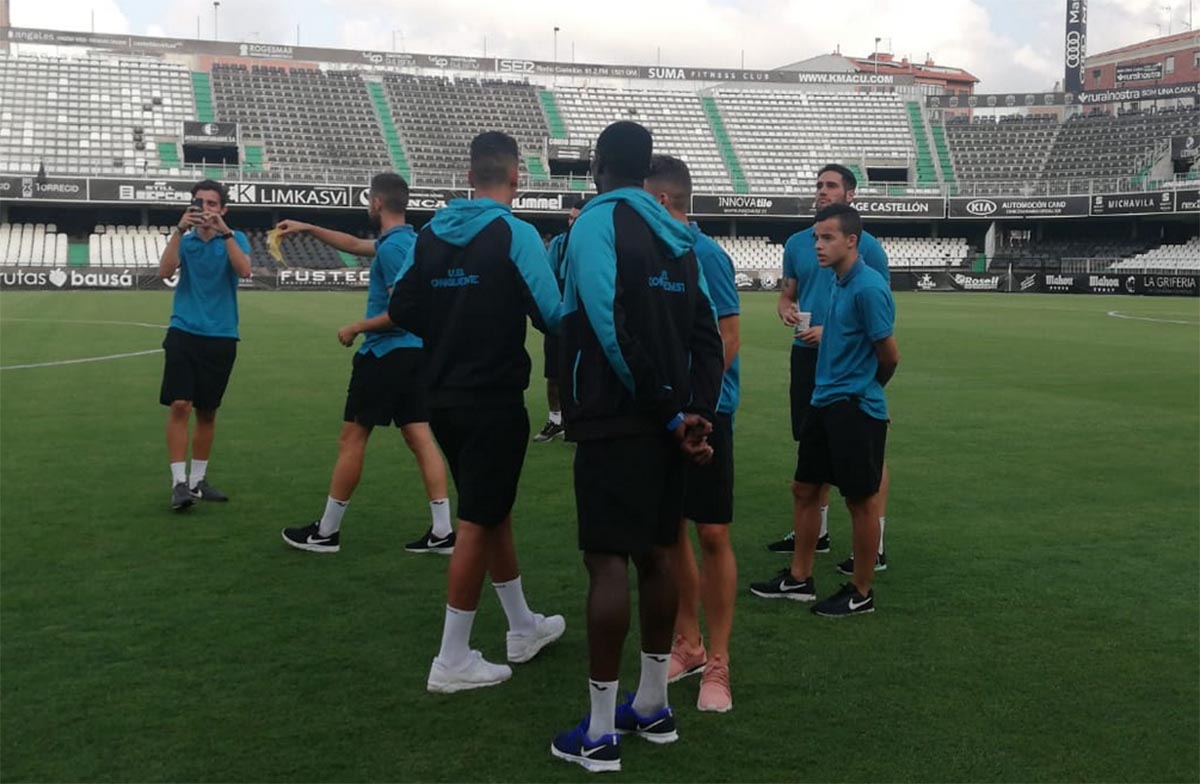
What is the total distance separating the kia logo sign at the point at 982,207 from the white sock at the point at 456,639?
5802cm

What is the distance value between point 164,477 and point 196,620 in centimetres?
390

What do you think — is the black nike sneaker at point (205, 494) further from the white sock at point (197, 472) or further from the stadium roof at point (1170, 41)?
the stadium roof at point (1170, 41)

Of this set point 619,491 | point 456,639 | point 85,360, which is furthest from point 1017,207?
point 619,491

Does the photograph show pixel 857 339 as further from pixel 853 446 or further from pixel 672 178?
pixel 672 178

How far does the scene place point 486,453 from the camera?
15.7 feet

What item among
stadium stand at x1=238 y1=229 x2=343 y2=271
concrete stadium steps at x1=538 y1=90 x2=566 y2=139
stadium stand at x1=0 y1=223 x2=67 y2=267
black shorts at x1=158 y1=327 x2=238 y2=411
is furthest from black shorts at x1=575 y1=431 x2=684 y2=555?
concrete stadium steps at x1=538 y1=90 x2=566 y2=139

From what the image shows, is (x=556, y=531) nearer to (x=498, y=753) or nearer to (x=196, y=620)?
(x=196, y=620)

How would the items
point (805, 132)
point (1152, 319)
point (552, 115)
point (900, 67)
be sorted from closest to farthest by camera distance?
point (1152, 319)
point (552, 115)
point (805, 132)
point (900, 67)

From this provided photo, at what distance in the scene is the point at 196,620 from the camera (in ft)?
18.4

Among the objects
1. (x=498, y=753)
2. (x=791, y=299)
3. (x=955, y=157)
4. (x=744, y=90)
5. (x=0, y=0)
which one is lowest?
(x=498, y=753)

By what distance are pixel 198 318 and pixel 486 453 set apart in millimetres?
3969

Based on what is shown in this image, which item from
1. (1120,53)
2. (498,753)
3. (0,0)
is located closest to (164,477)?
(498,753)

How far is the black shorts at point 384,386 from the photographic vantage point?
22.2 ft

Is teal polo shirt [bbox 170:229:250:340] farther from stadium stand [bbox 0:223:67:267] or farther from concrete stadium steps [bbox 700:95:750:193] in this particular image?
concrete stadium steps [bbox 700:95:750:193]
